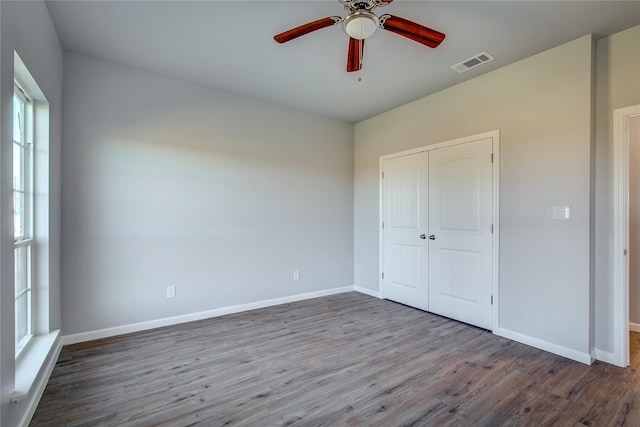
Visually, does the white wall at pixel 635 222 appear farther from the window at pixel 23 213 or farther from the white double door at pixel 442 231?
the window at pixel 23 213

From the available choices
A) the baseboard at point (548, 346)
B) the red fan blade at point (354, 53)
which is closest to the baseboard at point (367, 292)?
the baseboard at point (548, 346)

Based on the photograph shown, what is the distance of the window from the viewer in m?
2.09

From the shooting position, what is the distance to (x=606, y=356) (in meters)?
2.47

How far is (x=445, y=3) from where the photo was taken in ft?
6.94

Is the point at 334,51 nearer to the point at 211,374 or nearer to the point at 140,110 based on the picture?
the point at 140,110

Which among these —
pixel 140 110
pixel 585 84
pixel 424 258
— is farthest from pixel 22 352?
pixel 585 84

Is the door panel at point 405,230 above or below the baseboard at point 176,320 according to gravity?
above

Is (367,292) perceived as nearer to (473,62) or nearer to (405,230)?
(405,230)

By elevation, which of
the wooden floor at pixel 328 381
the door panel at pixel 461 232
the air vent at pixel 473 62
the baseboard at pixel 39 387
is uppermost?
the air vent at pixel 473 62

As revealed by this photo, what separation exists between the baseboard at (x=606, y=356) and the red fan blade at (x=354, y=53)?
10.1 ft

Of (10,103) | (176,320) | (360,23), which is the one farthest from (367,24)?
(176,320)

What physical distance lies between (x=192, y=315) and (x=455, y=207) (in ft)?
10.6

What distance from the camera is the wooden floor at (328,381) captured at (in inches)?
71.9

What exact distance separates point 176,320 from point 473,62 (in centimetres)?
408
